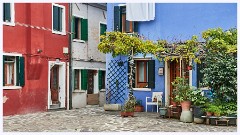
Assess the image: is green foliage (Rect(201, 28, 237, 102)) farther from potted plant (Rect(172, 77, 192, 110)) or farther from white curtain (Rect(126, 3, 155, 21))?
white curtain (Rect(126, 3, 155, 21))

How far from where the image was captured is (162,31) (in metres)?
17.4

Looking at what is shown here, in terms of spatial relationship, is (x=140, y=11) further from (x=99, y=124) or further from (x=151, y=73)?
(x=99, y=124)

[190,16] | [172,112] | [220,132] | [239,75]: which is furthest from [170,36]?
[220,132]

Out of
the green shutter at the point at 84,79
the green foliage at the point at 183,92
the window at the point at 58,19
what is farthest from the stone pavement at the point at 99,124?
the green shutter at the point at 84,79

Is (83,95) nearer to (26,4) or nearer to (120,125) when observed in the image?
(26,4)

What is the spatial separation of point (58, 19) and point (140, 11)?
12.1 ft

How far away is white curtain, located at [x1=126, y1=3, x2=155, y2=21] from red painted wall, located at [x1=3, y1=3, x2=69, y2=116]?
3.34m

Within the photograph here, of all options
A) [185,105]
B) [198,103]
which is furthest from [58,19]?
[198,103]

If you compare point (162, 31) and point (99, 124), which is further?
point (162, 31)

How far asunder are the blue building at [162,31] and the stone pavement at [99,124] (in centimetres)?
198

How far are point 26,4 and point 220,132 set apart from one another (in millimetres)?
9269

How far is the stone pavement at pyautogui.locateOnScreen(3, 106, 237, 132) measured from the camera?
1199 centimetres

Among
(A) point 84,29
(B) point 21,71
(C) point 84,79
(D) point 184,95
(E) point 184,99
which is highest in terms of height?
(A) point 84,29

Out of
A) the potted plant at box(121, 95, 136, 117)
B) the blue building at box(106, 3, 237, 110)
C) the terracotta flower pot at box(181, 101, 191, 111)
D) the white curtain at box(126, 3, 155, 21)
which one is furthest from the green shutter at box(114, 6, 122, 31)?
the terracotta flower pot at box(181, 101, 191, 111)
